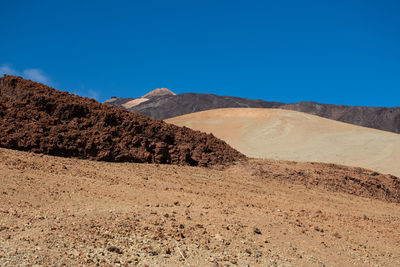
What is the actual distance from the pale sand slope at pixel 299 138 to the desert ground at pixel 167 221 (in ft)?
48.9

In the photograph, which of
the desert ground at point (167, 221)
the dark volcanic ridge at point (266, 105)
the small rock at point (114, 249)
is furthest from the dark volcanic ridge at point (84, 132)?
the dark volcanic ridge at point (266, 105)

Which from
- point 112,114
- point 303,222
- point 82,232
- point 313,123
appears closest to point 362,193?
point 303,222

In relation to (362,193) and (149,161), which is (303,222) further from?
(362,193)

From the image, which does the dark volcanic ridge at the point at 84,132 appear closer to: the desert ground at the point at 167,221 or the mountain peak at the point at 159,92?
the desert ground at the point at 167,221

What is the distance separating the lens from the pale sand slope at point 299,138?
23125 mm

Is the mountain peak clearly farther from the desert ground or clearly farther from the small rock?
the small rock

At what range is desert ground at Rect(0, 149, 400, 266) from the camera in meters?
3.75

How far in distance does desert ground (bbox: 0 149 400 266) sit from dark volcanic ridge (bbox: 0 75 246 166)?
2.03ft

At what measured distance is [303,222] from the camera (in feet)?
19.0

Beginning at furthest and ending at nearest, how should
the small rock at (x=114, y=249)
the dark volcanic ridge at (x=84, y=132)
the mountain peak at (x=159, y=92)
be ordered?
the mountain peak at (x=159, y=92) → the dark volcanic ridge at (x=84, y=132) → the small rock at (x=114, y=249)

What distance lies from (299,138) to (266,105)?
177ft

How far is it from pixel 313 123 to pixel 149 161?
90.6 ft

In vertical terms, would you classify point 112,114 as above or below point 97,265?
above

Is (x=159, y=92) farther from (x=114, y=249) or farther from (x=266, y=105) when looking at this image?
(x=114, y=249)
